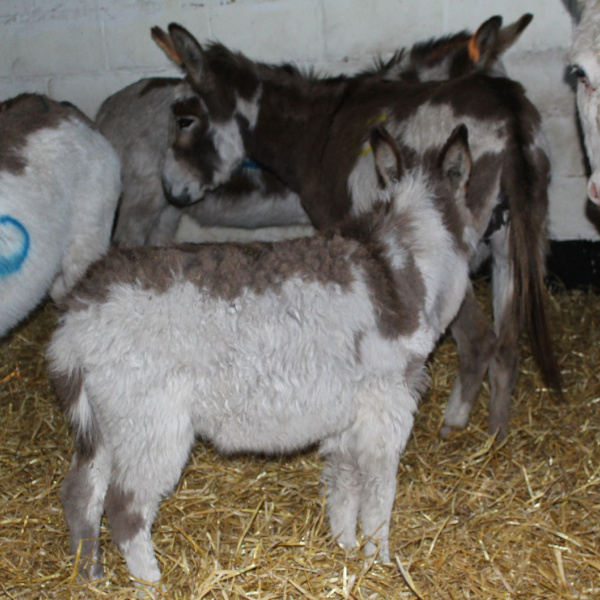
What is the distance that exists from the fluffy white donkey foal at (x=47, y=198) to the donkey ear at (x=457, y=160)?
1841 millimetres

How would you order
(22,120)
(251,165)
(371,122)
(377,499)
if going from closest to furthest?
(377,499)
(22,120)
(371,122)
(251,165)

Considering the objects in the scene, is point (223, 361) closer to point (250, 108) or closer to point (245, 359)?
point (245, 359)

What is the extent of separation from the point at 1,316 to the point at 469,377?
2.35m

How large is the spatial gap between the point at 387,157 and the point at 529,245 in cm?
93

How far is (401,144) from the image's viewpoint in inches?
137

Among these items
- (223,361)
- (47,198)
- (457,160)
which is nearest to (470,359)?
(457,160)

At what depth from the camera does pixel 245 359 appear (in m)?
2.15

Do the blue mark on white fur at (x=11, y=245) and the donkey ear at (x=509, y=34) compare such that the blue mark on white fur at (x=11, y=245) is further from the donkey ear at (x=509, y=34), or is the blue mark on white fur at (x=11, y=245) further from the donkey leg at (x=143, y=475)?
the donkey ear at (x=509, y=34)

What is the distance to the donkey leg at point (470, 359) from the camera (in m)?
3.58

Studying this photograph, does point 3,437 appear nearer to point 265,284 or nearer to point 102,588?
point 102,588

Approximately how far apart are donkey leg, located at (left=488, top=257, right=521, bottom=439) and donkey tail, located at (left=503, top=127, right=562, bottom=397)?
245mm

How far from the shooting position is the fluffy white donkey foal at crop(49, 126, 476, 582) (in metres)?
2.11

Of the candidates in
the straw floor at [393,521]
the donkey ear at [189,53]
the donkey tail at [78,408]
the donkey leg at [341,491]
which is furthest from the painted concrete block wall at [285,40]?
the donkey tail at [78,408]

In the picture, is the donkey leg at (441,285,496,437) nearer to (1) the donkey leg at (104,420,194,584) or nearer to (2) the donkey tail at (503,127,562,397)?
(2) the donkey tail at (503,127,562,397)
